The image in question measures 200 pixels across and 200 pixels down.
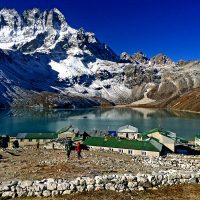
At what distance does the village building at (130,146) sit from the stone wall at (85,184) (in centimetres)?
5579

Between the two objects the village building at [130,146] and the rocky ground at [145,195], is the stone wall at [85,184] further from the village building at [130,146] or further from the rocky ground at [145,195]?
the village building at [130,146]

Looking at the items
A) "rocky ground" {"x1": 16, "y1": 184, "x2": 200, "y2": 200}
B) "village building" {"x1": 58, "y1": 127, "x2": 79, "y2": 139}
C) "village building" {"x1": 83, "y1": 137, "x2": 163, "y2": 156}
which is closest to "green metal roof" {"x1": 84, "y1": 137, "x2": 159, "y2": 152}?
"village building" {"x1": 83, "y1": 137, "x2": 163, "y2": 156}

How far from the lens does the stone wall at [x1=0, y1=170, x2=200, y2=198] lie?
28.5m

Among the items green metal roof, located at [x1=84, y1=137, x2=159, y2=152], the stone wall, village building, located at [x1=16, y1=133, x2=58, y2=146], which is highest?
the stone wall

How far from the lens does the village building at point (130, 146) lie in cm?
8756

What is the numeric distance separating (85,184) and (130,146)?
6206 centimetres

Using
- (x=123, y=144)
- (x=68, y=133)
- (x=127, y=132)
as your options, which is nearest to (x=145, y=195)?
(x=123, y=144)

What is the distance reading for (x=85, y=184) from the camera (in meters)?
29.4

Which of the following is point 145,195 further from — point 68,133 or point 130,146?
point 68,133

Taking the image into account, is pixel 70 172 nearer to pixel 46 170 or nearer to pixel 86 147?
pixel 46 170

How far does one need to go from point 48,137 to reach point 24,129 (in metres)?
61.4

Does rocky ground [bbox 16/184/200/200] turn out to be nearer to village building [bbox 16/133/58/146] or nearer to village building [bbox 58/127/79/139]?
village building [bbox 16/133/58/146]

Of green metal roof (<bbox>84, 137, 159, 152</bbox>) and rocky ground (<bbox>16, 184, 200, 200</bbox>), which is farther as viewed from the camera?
green metal roof (<bbox>84, 137, 159, 152</bbox>)

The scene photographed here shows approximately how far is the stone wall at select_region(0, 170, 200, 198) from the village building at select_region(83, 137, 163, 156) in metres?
55.8
